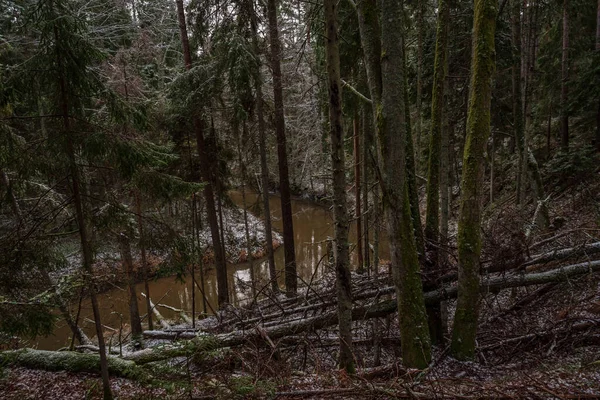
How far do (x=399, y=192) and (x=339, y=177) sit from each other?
100cm

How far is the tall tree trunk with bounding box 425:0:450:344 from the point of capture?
577 centimetres

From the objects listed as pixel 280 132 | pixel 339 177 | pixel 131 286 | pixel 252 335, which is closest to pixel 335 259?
pixel 339 177

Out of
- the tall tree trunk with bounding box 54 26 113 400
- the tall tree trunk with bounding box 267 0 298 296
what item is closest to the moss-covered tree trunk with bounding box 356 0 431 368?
the tall tree trunk with bounding box 54 26 113 400

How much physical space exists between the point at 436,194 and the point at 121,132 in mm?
5102

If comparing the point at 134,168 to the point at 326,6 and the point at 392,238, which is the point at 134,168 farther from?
the point at 392,238

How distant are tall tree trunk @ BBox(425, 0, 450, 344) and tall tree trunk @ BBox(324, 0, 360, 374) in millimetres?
2028

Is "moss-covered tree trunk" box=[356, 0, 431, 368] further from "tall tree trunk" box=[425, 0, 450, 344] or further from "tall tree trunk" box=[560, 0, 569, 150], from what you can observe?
"tall tree trunk" box=[560, 0, 569, 150]

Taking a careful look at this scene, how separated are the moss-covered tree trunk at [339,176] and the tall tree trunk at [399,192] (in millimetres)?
783

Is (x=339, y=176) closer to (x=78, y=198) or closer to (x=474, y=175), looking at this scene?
(x=474, y=175)

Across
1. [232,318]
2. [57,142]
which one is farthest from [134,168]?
[232,318]

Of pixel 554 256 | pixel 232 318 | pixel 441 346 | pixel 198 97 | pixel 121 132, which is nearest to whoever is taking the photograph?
pixel 121 132

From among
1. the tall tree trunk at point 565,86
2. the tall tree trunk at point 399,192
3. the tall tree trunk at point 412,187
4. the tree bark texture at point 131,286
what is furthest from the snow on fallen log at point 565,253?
the tall tree trunk at point 565,86

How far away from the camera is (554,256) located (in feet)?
20.0

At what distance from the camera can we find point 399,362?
5336 mm
